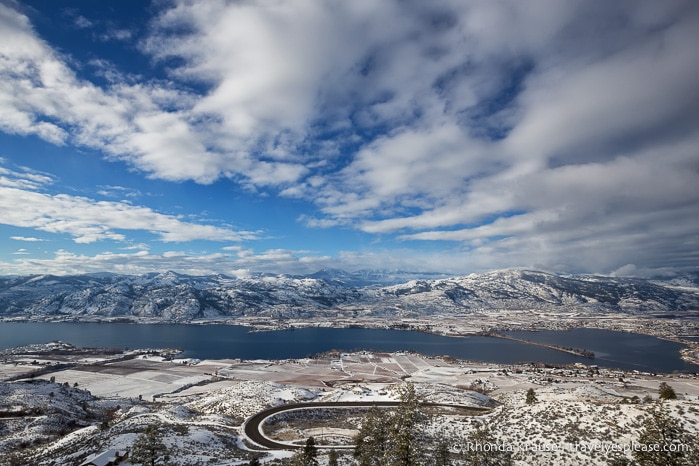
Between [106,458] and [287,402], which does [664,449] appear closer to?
[106,458]

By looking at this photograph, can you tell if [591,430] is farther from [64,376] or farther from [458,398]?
[64,376]

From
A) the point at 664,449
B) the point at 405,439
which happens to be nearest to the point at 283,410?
the point at 405,439

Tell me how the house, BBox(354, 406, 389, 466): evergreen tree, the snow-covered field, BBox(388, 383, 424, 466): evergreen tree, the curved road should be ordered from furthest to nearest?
1. the curved road
2. the snow-covered field
3. the house
4. BBox(354, 406, 389, 466): evergreen tree
5. BBox(388, 383, 424, 466): evergreen tree

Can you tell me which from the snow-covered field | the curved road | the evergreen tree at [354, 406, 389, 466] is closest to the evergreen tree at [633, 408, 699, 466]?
the snow-covered field

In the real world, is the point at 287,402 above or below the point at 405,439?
below

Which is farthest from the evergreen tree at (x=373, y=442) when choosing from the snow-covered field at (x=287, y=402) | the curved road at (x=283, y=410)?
the curved road at (x=283, y=410)

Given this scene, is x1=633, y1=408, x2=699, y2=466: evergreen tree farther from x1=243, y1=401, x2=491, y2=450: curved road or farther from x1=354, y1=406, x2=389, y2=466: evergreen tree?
x1=243, y1=401, x2=491, y2=450: curved road
